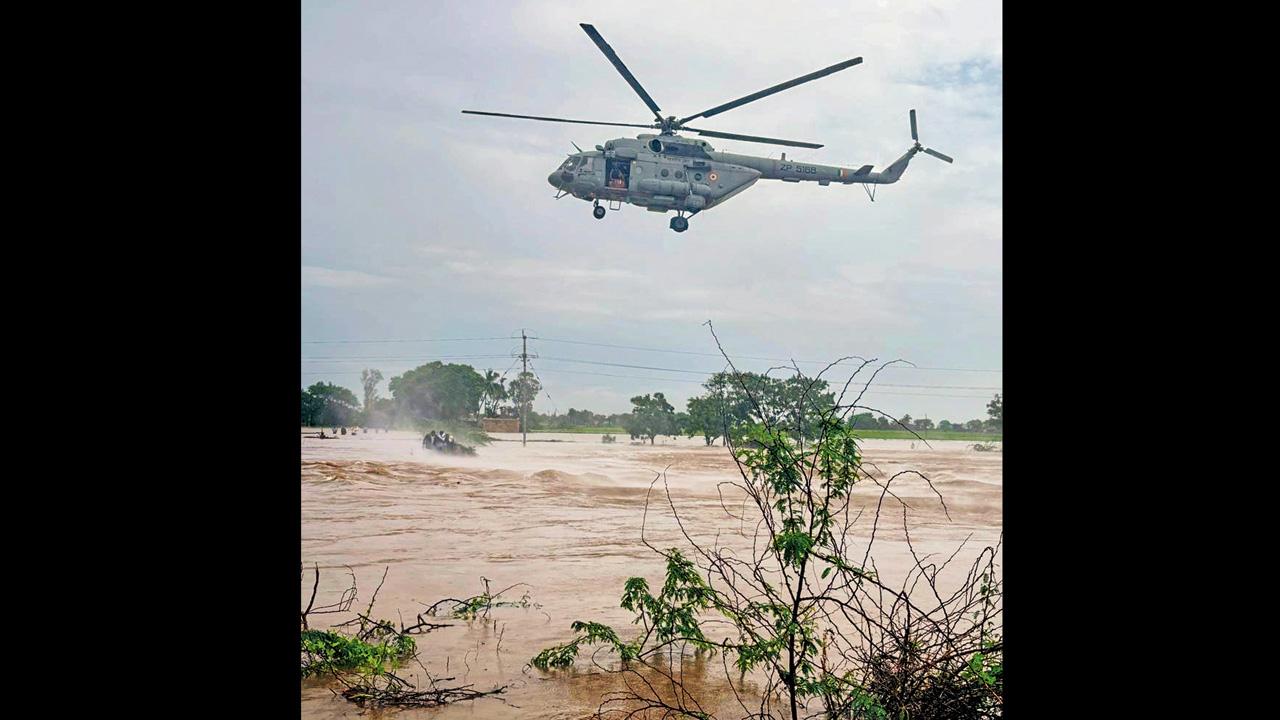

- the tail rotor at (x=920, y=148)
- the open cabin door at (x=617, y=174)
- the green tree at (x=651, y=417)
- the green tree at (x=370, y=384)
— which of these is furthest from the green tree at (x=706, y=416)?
the tail rotor at (x=920, y=148)

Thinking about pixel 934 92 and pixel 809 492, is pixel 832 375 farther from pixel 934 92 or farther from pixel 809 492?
pixel 809 492

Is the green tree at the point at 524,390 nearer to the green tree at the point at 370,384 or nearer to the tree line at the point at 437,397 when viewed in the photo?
the tree line at the point at 437,397

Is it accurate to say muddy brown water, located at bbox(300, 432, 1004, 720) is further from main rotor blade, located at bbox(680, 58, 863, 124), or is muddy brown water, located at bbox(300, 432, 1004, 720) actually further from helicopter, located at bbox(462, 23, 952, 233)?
main rotor blade, located at bbox(680, 58, 863, 124)

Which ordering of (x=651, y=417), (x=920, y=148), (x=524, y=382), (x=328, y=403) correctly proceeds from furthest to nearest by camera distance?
(x=651, y=417) < (x=524, y=382) < (x=328, y=403) < (x=920, y=148)

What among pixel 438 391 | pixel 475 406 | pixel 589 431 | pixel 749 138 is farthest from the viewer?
pixel 589 431

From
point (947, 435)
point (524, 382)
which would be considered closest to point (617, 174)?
point (524, 382)

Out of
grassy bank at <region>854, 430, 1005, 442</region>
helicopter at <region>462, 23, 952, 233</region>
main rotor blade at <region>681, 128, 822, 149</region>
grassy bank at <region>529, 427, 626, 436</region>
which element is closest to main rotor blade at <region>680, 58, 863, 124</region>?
main rotor blade at <region>681, 128, 822, 149</region>

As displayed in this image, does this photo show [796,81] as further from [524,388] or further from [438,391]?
[438,391]
